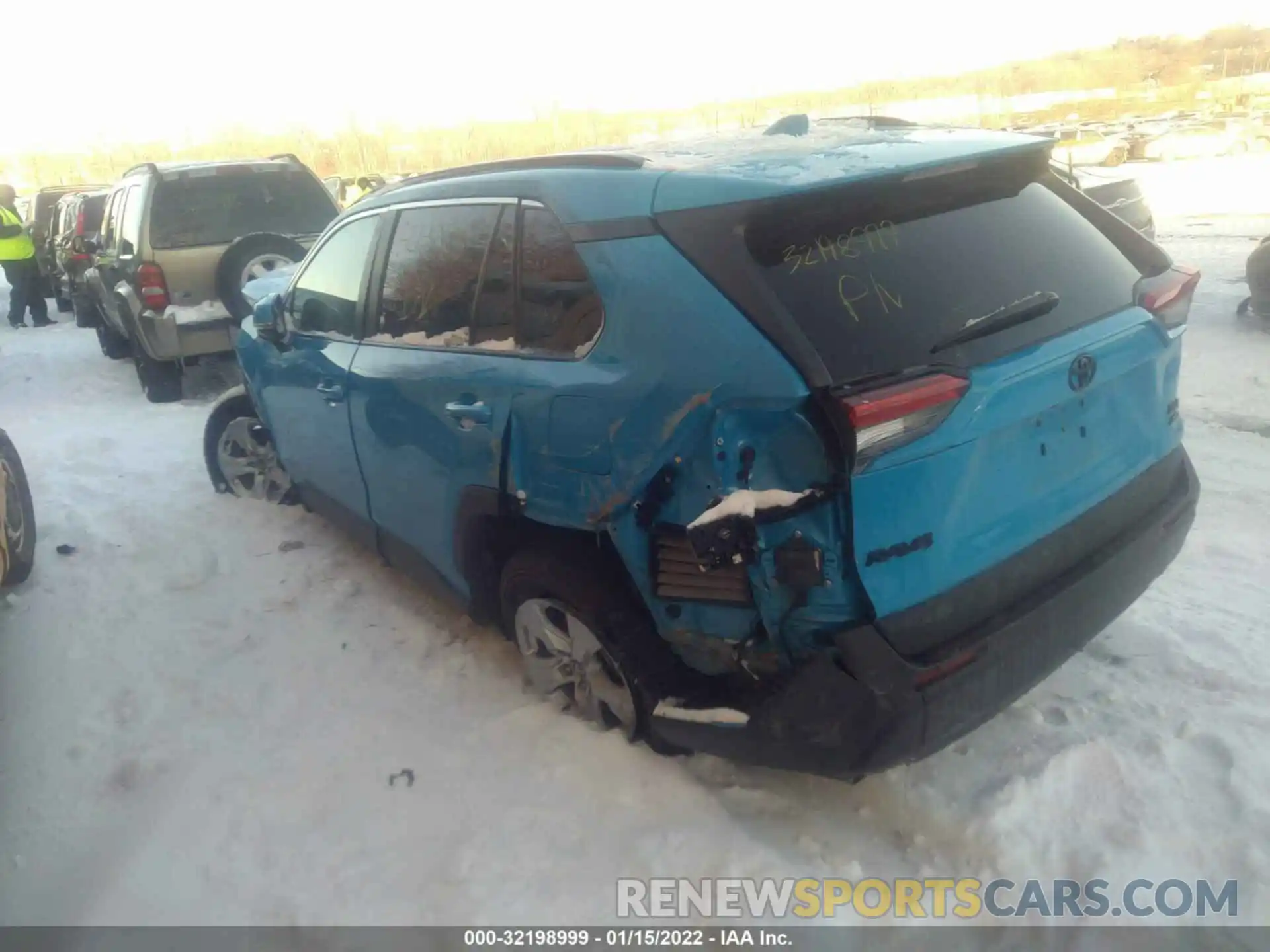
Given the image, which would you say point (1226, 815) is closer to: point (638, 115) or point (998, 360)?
point (998, 360)

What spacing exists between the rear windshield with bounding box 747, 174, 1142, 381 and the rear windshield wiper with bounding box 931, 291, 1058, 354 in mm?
10

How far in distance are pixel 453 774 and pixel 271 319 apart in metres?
2.40

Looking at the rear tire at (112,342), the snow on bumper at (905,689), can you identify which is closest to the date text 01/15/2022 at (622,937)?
the snow on bumper at (905,689)

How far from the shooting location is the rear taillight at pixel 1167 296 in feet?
9.05

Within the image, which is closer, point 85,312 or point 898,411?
point 898,411

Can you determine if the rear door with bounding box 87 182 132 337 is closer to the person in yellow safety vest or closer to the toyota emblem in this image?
the person in yellow safety vest

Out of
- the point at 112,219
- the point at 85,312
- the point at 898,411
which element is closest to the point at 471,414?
the point at 898,411

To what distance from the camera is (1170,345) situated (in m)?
2.85

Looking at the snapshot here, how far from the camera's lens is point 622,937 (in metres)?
2.42

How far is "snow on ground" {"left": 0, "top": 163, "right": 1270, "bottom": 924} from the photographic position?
257 centimetres

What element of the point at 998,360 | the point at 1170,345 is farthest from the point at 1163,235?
the point at 998,360

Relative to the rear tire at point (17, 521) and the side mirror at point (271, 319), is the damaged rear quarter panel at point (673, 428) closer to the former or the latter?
the side mirror at point (271, 319)

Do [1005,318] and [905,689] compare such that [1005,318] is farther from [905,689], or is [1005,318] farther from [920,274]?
[905,689]

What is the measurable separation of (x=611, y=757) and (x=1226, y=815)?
1731 mm
